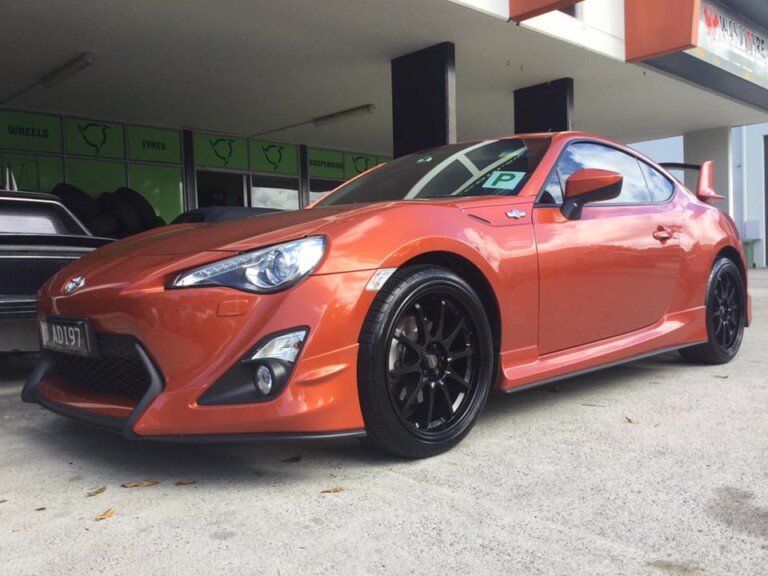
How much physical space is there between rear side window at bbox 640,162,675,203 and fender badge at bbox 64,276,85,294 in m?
3.09

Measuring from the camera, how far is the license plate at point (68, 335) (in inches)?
97.4

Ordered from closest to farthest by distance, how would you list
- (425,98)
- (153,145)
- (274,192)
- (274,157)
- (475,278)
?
(475,278)
(425,98)
(153,145)
(274,157)
(274,192)

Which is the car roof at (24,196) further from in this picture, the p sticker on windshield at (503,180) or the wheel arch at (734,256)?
the wheel arch at (734,256)

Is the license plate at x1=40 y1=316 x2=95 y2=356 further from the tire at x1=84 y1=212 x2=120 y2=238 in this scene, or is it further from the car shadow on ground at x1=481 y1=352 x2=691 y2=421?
the tire at x1=84 y1=212 x2=120 y2=238

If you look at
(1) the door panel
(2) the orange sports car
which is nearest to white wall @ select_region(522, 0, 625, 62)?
(1) the door panel

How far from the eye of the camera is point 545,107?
11141 mm

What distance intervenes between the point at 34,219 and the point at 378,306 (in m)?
3.17

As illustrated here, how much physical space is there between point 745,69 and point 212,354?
41.3 ft

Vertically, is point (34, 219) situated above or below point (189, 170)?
below

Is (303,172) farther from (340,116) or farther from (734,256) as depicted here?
(734,256)

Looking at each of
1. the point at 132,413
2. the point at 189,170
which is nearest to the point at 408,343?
the point at 132,413

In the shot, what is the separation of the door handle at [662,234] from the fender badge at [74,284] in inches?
114

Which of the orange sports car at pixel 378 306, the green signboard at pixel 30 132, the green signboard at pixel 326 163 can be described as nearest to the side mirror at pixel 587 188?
the orange sports car at pixel 378 306

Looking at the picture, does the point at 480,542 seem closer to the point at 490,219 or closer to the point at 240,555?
the point at 240,555
